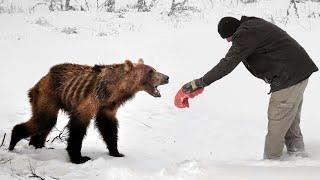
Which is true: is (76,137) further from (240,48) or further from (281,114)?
(281,114)

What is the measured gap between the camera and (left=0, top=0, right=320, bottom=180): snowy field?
207 inches

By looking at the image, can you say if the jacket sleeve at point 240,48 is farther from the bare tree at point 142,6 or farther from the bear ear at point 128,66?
the bare tree at point 142,6

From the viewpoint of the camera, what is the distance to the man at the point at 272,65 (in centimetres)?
561

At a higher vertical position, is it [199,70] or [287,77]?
[287,77]

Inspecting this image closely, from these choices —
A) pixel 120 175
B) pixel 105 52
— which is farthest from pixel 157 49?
pixel 120 175

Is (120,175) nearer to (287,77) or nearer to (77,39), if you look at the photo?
(287,77)

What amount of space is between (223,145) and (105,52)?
459 cm

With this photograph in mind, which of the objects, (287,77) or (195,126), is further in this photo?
(195,126)

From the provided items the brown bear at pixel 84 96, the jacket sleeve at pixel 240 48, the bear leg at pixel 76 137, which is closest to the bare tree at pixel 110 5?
the brown bear at pixel 84 96

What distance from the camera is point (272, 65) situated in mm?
5746

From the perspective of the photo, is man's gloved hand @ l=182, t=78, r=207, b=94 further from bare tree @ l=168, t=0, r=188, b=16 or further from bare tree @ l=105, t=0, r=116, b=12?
bare tree @ l=105, t=0, r=116, b=12

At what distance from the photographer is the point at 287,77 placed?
571cm

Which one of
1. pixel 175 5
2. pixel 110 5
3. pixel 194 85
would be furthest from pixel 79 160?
pixel 110 5

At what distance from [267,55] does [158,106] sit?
12.2 ft
